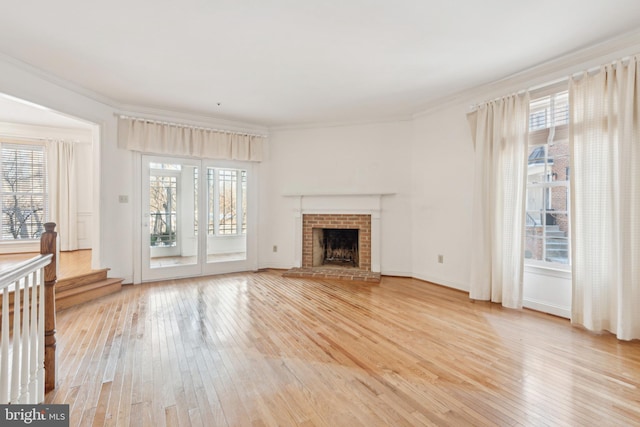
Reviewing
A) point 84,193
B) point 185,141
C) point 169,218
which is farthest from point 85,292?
point 84,193

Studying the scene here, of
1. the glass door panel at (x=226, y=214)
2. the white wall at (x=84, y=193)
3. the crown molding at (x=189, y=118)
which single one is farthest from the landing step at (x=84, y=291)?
the white wall at (x=84, y=193)

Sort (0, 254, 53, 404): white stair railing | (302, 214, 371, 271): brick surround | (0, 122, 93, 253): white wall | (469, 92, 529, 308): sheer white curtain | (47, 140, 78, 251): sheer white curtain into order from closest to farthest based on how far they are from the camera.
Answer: (0, 254, 53, 404): white stair railing
(469, 92, 529, 308): sheer white curtain
(302, 214, 371, 271): brick surround
(0, 122, 93, 253): white wall
(47, 140, 78, 251): sheer white curtain

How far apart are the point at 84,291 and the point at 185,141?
2.50 m

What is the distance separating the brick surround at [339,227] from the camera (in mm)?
5191

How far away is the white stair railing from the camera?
1.35 meters

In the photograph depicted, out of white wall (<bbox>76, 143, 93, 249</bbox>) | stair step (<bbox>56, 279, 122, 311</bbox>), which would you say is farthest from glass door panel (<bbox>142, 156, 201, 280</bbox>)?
white wall (<bbox>76, 143, 93, 249</bbox>)

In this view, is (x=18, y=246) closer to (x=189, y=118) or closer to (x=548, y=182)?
(x=189, y=118)

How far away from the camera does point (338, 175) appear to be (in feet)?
17.5

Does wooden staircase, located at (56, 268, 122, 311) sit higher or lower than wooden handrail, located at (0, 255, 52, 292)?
lower

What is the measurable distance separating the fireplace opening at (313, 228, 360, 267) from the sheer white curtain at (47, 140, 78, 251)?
15.8 feet

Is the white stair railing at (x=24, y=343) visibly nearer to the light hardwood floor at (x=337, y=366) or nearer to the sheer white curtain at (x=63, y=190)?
the light hardwood floor at (x=337, y=366)

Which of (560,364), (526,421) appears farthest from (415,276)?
(526,421)

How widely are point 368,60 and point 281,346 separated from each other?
2.85 metres

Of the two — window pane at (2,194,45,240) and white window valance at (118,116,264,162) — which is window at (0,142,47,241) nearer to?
window pane at (2,194,45,240)
